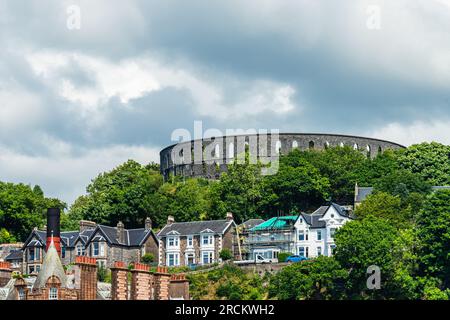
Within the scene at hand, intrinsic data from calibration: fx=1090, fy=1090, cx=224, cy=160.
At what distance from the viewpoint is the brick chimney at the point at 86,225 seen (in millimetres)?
103875

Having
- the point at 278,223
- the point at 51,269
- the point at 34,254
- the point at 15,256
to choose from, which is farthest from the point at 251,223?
the point at 51,269

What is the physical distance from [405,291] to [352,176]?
33677mm

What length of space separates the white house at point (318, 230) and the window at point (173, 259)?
11.5 metres

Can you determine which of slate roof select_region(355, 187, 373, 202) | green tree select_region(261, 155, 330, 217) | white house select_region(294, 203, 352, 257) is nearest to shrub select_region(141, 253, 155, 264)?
white house select_region(294, 203, 352, 257)

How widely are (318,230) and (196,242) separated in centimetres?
1169

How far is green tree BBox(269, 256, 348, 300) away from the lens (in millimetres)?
82312

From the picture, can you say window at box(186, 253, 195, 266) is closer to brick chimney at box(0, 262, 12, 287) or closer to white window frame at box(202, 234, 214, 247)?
white window frame at box(202, 234, 214, 247)

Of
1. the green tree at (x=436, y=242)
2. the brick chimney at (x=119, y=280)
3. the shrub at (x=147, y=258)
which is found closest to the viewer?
the brick chimney at (x=119, y=280)

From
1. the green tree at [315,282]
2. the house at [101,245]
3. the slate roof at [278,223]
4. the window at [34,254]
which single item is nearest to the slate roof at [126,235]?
the house at [101,245]

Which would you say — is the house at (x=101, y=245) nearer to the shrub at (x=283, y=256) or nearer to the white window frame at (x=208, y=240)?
the white window frame at (x=208, y=240)

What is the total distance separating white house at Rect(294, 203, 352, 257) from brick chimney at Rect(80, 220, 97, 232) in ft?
66.3

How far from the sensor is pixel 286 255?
313ft

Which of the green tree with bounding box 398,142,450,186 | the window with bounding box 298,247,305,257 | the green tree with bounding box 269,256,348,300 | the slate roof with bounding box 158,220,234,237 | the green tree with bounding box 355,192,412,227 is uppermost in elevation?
the green tree with bounding box 398,142,450,186

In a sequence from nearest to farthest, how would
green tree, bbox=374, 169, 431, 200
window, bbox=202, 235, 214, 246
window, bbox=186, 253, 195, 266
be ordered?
window, bbox=202, 235, 214, 246 < window, bbox=186, 253, 195, 266 < green tree, bbox=374, 169, 431, 200
